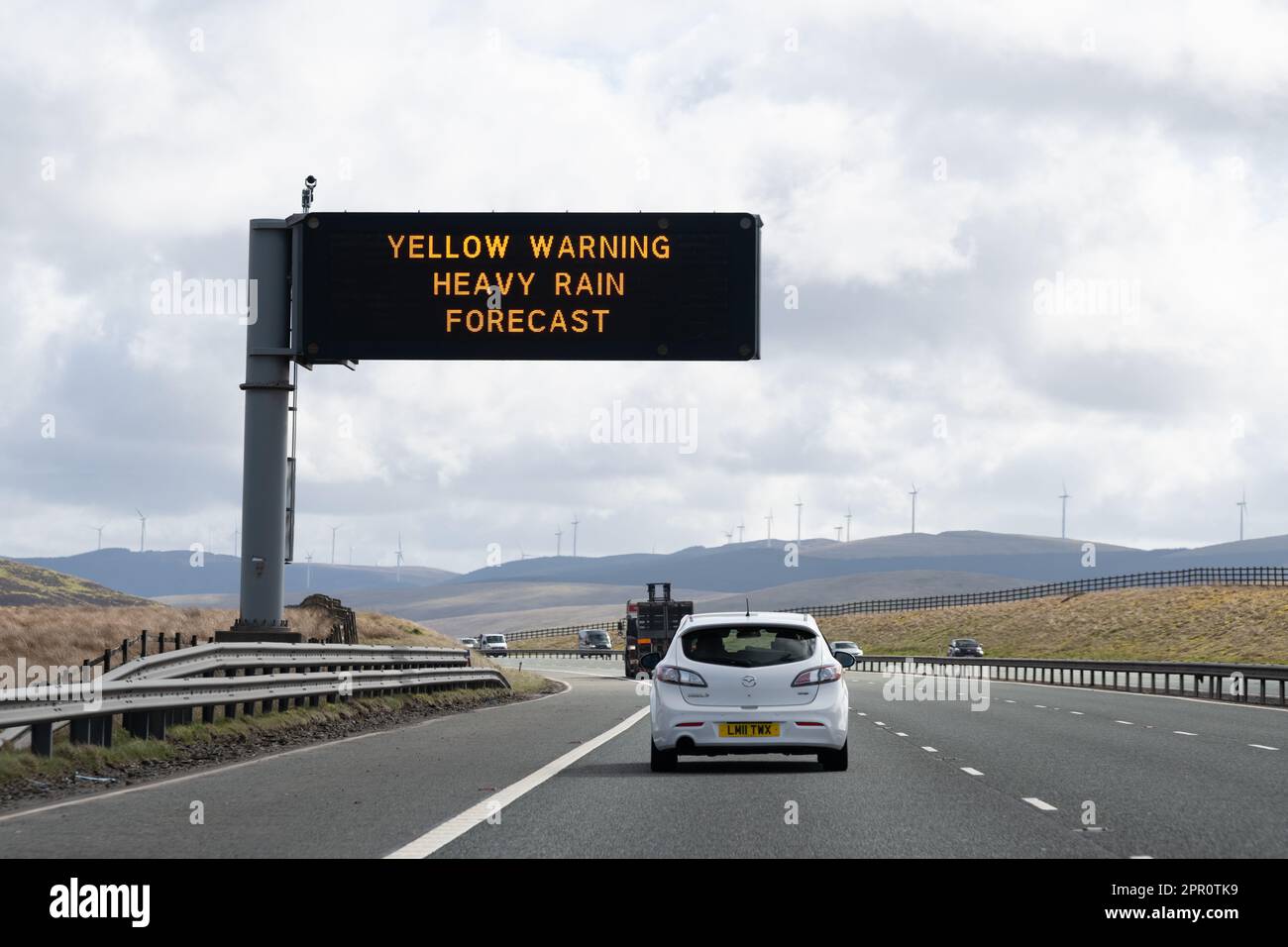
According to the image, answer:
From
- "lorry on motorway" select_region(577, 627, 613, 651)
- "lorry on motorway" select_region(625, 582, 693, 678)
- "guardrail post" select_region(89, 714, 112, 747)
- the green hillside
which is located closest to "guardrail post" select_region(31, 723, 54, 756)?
"guardrail post" select_region(89, 714, 112, 747)

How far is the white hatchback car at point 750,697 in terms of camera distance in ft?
53.1

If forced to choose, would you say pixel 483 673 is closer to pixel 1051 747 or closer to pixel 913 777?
pixel 1051 747

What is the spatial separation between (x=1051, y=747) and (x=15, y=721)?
12272 millimetres

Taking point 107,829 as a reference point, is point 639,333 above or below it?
above

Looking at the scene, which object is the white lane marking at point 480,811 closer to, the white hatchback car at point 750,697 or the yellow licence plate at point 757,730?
the white hatchback car at point 750,697

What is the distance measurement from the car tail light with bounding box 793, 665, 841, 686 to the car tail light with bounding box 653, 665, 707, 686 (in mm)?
900

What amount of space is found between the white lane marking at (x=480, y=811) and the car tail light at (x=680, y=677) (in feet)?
4.44

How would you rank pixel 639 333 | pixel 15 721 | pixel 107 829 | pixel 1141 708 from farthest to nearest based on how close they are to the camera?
pixel 1141 708, pixel 639 333, pixel 15 721, pixel 107 829

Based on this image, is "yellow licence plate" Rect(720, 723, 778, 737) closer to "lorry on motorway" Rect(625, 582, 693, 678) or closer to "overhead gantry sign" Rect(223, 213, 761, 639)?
"overhead gantry sign" Rect(223, 213, 761, 639)

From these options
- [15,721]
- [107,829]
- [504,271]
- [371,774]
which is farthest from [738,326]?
[107,829]

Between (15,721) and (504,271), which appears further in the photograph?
(504,271)

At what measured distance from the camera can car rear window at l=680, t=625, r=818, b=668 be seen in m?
16.5

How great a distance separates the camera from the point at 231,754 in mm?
18125

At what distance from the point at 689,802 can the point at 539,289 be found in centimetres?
1369
